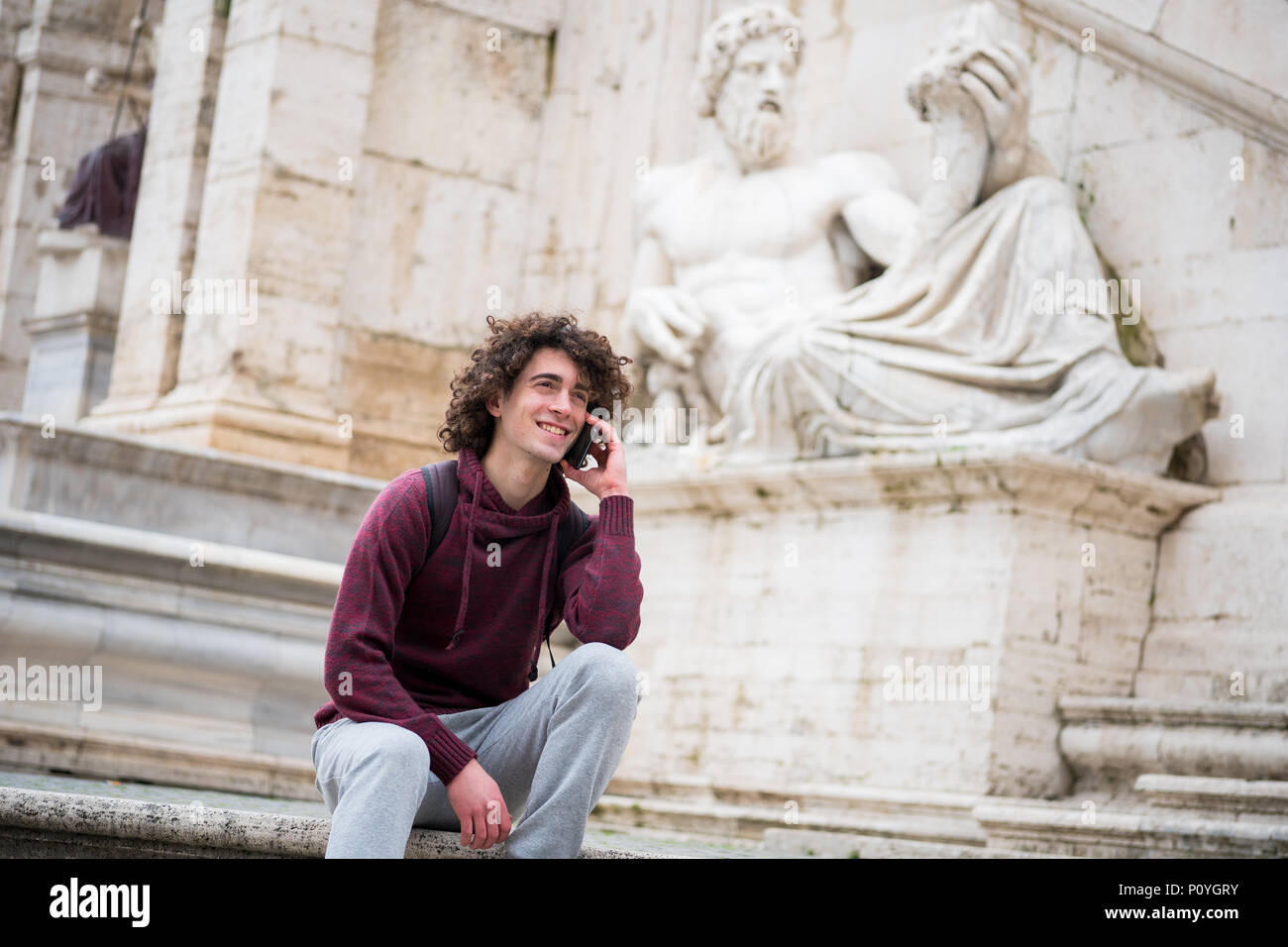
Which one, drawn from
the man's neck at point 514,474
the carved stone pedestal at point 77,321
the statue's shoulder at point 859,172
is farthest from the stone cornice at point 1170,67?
the carved stone pedestal at point 77,321

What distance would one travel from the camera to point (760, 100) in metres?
7.41

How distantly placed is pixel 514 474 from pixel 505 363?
0.20 meters

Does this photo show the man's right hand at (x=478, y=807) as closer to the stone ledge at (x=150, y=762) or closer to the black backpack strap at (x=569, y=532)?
the black backpack strap at (x=569, y=532)

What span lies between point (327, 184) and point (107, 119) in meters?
4.84

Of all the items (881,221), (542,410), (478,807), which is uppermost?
(881,221)

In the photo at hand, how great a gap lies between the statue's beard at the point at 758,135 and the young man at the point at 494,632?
4.02m

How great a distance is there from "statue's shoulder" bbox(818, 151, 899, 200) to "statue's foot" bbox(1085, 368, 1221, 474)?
1.57 m

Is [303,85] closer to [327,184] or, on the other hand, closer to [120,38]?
[327,184]

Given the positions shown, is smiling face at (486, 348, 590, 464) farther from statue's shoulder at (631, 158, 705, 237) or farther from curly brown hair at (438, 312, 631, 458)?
statue's shoulder at (631, 158, 705, 237)

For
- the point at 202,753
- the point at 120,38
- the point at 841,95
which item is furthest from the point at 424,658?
the point at 120,38

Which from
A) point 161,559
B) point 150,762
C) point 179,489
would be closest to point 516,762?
point 150,762

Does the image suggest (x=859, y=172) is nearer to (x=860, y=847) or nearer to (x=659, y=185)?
(x=659, y=185)

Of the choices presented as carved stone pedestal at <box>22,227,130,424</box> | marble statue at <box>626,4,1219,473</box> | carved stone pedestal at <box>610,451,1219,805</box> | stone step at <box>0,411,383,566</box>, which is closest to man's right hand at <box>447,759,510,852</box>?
carved stone pedestal at <box>610,451,1219,805</box>

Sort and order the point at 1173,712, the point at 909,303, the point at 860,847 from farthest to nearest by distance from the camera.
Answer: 1. the point at 909,303
2. the point at 860,847
3. the point at 1173,712
